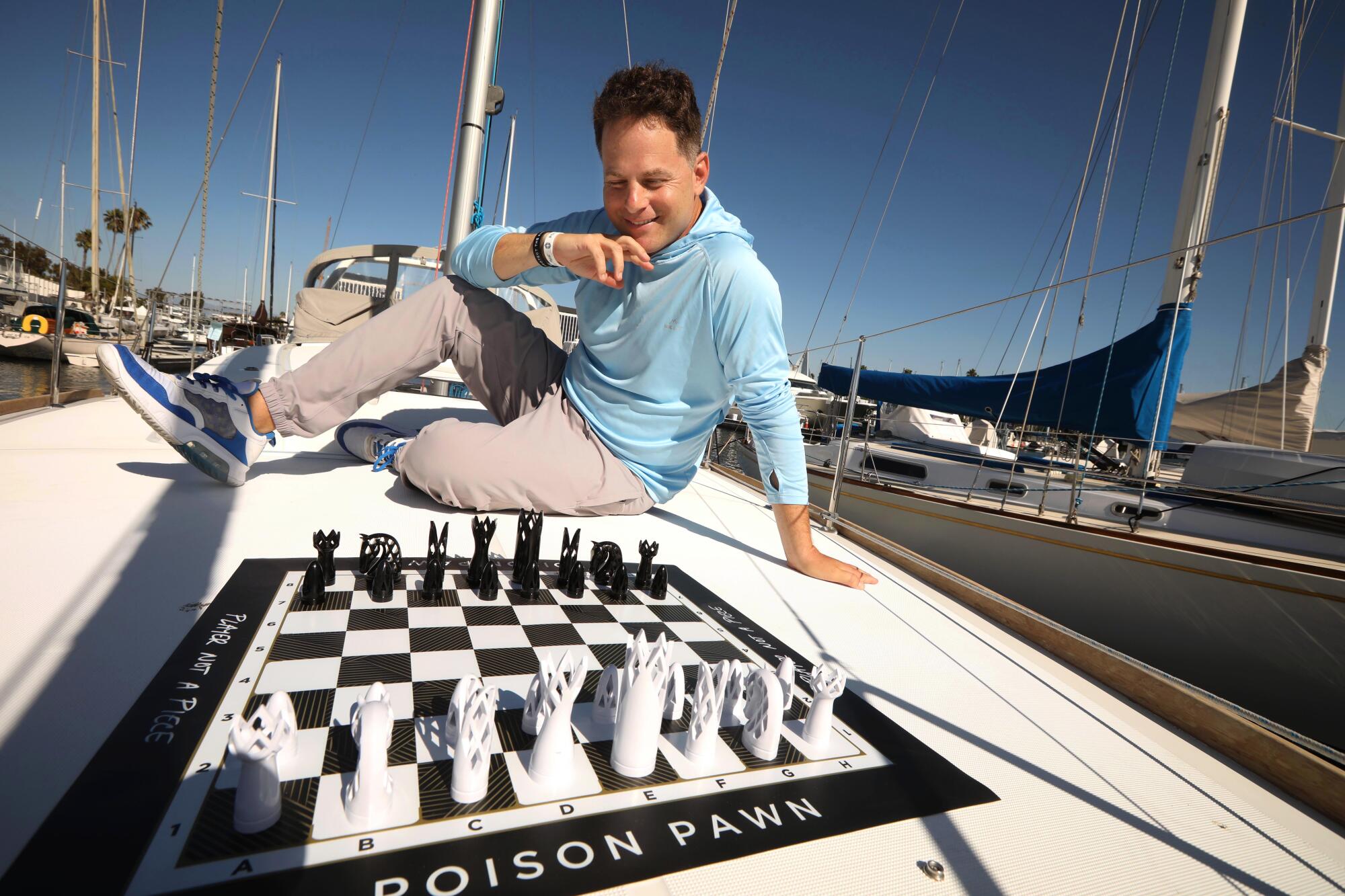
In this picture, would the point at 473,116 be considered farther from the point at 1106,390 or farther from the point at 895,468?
the point at 895,468

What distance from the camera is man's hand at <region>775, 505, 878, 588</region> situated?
181 cm

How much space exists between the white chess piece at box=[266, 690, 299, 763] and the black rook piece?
0.65m

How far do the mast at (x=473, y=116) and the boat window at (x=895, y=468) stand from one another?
4.35 m

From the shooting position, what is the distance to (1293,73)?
204 inches

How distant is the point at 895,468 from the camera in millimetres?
6742

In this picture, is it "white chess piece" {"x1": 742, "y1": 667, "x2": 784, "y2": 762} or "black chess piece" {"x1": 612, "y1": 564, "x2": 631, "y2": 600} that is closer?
"white chess piece" {"x1": 742, "y1": 667, "x2": 784, "y2": 762}

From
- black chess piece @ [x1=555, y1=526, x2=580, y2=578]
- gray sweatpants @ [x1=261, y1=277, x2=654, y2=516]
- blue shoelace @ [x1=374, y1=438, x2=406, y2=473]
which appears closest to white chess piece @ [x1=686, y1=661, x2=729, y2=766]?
black chess piece @ [x1=555, y1=526, x2=580, y2=578]

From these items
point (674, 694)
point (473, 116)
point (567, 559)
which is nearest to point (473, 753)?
point (674, 694)

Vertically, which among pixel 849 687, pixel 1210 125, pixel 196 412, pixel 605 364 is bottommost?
pixel 849 687

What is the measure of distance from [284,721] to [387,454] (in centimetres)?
186

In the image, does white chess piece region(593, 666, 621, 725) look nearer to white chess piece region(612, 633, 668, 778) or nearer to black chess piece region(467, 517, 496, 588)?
white chess piece region(612, 633, 668, 778)

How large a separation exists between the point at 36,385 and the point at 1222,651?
15169 mm

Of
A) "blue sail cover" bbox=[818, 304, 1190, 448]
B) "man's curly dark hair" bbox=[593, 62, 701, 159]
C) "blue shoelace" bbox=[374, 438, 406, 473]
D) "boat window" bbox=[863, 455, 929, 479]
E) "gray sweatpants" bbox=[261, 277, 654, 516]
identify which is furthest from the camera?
"boat window" bbox=[863, 455, 929, 479]

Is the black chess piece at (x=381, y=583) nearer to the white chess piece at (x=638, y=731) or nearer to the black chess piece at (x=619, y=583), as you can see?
the black chess piece at (x=619, y=583)
